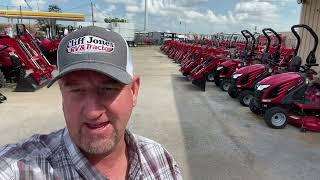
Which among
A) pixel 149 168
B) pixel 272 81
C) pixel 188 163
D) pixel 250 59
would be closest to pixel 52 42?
pixel 250 59

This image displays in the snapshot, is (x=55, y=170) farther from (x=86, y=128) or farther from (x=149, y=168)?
(x=149, y=168)

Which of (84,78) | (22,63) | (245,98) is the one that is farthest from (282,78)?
(22,63)

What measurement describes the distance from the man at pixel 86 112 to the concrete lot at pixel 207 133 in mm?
2810

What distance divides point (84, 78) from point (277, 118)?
5082 mm

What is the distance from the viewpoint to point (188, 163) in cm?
417

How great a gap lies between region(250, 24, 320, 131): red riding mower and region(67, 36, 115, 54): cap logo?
4.98m

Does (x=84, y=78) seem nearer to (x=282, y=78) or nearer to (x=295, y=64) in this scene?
(x=282, y=78)

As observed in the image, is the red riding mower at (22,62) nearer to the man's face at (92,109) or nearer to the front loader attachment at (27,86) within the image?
the front loader attachment at (27,86)

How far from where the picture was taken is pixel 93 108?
1.11 metres

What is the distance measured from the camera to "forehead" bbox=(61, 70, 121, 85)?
3.74 feet

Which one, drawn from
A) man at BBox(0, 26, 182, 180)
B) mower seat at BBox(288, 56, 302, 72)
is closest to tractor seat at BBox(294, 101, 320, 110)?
mower seat at BBox(288, 56, 302, 72)

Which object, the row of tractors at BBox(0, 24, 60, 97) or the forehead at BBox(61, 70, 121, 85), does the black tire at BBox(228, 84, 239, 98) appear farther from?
the forehead at BBox(61, 70, 121, 85)

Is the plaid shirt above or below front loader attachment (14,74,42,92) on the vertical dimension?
above

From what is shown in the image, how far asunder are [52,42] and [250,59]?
8.93 m
